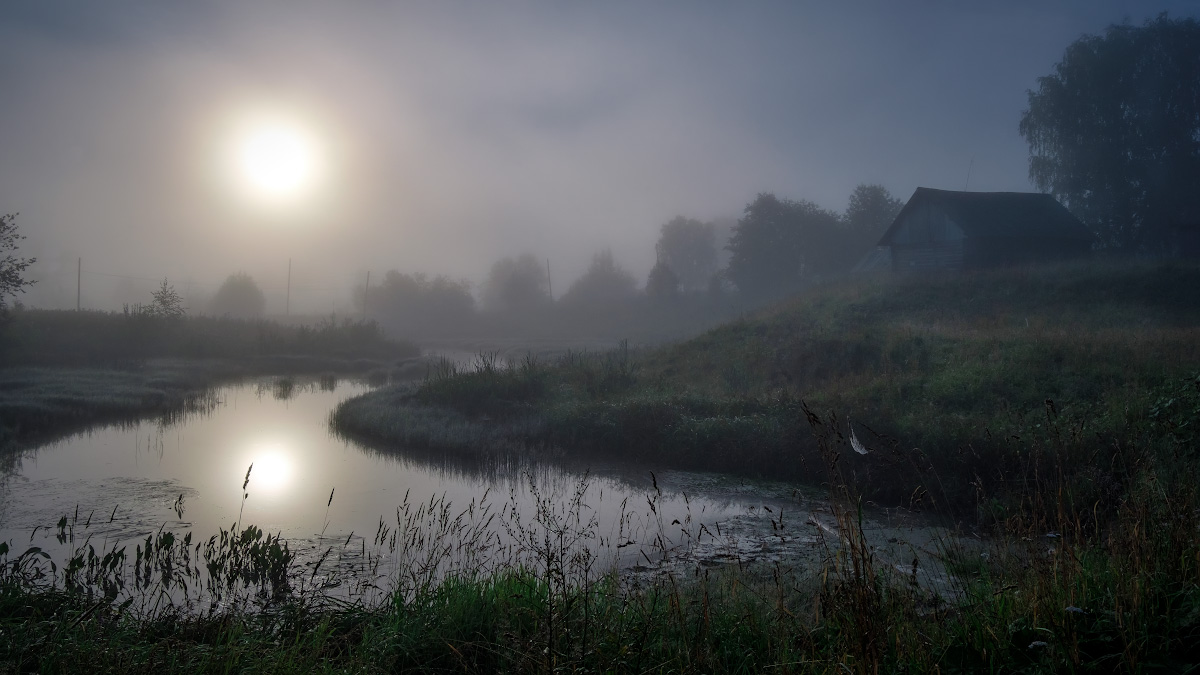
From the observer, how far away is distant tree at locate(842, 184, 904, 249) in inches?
2338

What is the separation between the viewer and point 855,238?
2328 inches

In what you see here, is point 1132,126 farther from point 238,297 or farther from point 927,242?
point 238,297

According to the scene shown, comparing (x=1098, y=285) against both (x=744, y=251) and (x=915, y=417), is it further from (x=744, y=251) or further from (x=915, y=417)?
(x=744, y=251)

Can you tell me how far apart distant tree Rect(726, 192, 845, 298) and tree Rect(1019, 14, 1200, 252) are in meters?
19.6

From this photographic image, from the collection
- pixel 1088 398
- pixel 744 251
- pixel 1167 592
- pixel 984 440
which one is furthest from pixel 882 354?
pixel 744 251

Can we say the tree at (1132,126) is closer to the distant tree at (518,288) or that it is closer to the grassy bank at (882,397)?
the grassy bank at (882,397)

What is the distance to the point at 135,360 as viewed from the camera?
27109 millimetres

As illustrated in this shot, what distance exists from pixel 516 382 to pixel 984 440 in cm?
1131

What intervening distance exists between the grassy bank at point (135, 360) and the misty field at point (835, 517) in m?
5.85

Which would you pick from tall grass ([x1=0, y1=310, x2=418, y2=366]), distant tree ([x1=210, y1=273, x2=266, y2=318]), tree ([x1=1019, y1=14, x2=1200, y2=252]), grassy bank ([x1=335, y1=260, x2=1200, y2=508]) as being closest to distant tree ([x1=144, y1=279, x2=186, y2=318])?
tall grass ([x1=0, y1=310, x2=418, y2=366])

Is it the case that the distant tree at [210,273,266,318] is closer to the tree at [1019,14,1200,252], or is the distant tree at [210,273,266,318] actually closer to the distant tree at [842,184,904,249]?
the distant tree at [842,184,904,249]

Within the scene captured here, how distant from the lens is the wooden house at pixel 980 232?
1312 inches

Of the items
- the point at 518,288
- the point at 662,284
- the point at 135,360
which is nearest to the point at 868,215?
the point at 662,284

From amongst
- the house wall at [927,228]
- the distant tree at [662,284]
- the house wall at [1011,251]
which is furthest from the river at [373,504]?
the distant tree at [662,284]
